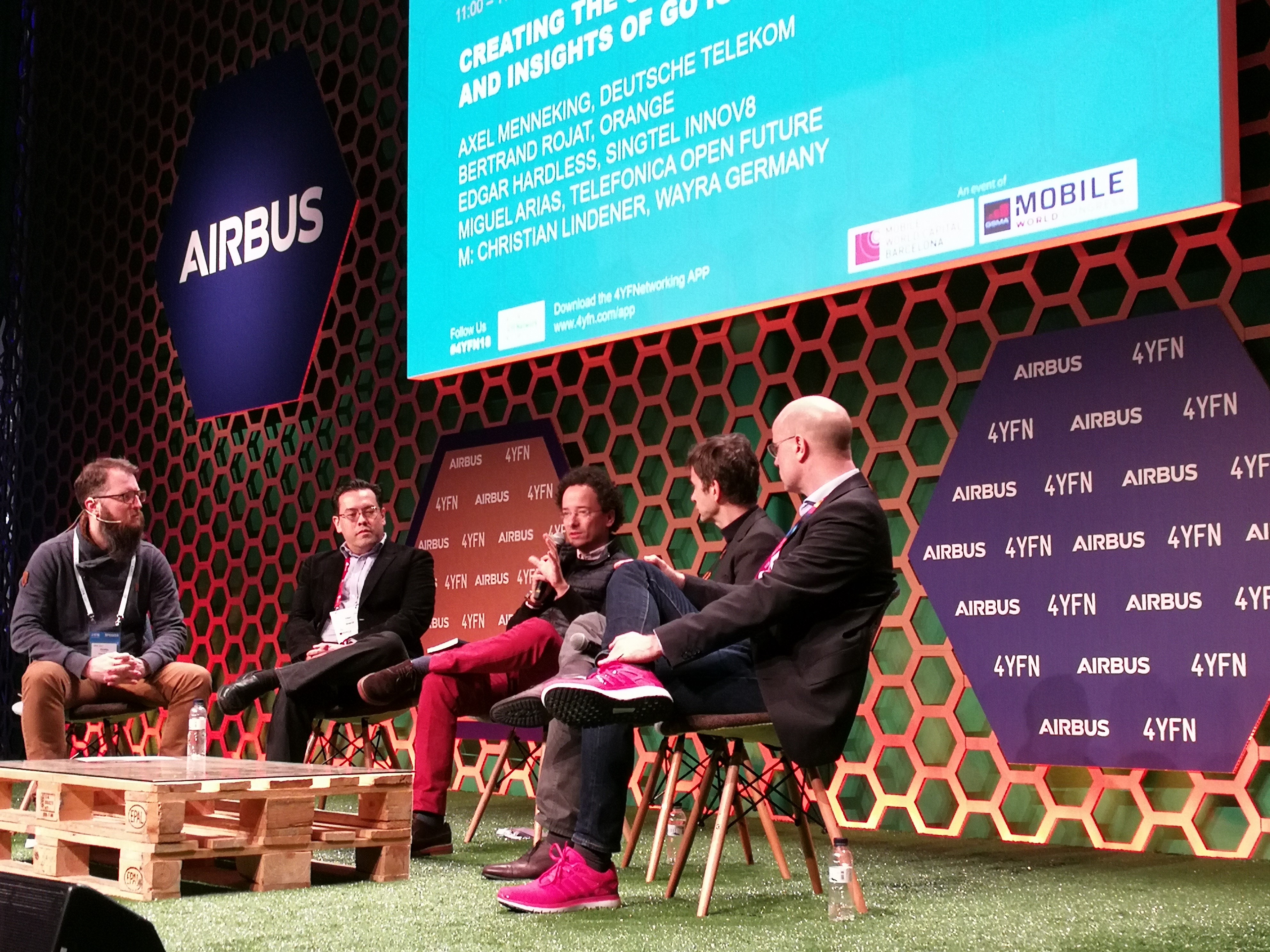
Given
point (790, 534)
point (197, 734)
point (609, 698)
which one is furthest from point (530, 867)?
point (197, 734)

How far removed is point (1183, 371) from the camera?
11.9ft

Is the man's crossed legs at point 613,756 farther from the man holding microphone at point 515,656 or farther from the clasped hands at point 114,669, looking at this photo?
the clasped hands at point 114,669

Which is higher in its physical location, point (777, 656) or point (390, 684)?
point (777, 656)

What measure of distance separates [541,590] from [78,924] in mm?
2456

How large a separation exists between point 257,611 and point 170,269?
1975 millimetres

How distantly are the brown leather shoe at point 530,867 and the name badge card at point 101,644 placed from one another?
1857mm

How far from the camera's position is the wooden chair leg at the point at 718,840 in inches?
104

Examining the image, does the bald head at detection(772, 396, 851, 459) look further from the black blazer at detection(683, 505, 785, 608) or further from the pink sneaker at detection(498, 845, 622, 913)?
the pink sneaker at detection(498, 845, 622, 913)

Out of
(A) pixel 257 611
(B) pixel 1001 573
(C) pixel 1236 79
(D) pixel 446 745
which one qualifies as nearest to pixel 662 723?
(D) pixel 446 745

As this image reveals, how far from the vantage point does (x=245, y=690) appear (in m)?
4.04

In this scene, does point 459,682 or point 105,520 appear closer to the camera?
point 459,682

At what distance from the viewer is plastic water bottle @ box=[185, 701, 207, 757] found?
355 cm

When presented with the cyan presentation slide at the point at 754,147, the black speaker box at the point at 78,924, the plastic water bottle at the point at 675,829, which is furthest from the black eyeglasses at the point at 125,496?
the black speaker box at the point at 78,924

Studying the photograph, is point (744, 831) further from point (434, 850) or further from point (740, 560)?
point (434, 850)
